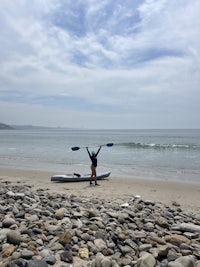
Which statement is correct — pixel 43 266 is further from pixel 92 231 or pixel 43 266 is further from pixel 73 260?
pixel 92 231

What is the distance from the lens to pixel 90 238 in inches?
233

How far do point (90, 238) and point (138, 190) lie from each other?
26.7 feet

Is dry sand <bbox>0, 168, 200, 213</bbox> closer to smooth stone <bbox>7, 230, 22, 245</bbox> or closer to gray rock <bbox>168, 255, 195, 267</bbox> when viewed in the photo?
gray rock <bbox>168, 255, 195, 267</bbox>

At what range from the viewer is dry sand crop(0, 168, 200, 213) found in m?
11.7

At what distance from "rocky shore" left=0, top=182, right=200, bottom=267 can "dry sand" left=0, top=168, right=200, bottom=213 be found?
140 inches

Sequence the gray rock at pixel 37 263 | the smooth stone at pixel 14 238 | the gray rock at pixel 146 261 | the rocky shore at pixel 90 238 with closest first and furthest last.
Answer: the gray rock at pixel 37 263
the gray rock at pixel 146 261
the rocky shore at pixel 90 238
the smooth stone at pixel 14 238

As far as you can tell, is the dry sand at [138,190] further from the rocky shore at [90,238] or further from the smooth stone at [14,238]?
the smooth stone at [14,238]

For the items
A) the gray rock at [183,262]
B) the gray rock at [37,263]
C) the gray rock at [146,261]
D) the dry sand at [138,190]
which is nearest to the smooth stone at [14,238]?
the gray rock at [37,263]

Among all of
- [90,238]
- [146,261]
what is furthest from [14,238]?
[146,261]

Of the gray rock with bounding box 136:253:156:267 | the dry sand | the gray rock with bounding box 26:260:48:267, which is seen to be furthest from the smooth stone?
the dry sand

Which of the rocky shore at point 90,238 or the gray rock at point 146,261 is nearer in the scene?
the gray rock at point 146,261

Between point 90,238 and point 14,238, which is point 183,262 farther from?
point 14,238

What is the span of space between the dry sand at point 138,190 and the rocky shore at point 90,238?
140 inches

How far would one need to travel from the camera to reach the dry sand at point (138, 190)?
38.5 feet
